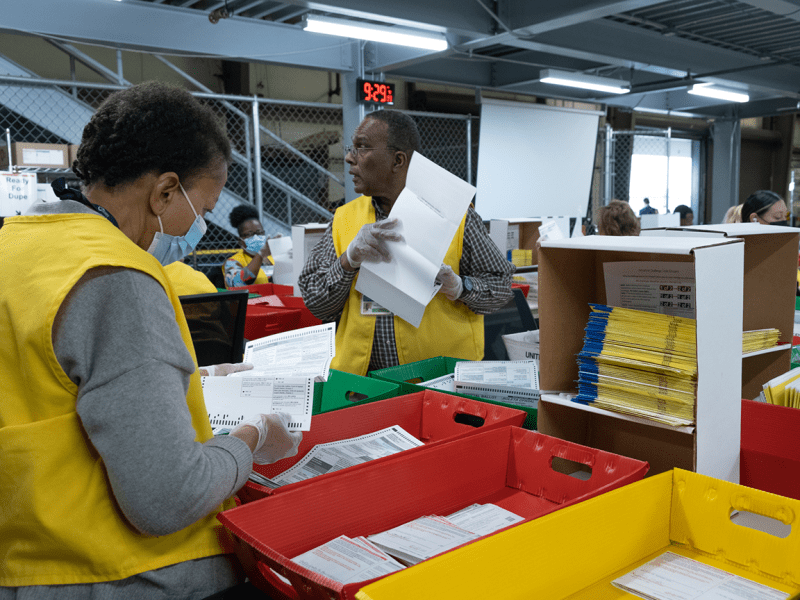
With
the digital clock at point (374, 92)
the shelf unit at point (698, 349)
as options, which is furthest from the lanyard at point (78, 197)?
the digital clock at point (374, 92)

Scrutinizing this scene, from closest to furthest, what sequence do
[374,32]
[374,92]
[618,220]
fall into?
[618,220] < [374,32] < [374,92]

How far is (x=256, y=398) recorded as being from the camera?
4.28 ft

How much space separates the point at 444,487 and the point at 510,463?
0.20m

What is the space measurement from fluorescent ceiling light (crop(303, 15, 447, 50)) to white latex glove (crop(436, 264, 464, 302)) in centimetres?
378

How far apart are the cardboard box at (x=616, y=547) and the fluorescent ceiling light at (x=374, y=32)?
4.90m

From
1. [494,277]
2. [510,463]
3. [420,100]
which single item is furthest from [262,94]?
[510,463]

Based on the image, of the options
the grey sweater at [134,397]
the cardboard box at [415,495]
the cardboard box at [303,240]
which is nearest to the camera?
the grey sweater at [134,397]

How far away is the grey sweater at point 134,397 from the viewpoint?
0.84 m

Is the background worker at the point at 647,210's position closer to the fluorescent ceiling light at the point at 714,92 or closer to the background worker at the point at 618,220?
the fluorescent ceiling light at the point at 714,92

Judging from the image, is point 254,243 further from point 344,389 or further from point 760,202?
point 760,202

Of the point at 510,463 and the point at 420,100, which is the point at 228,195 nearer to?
the point at 420,100

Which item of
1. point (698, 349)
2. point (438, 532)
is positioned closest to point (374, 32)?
point (698, 349)

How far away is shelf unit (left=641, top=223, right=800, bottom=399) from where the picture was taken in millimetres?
1752

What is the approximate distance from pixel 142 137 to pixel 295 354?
61cm
